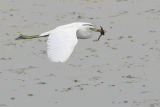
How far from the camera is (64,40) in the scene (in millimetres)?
10656

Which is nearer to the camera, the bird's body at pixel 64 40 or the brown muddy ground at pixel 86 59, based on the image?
the bird's body at pixel 64 40

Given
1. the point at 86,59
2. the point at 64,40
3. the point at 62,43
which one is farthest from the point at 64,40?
the point at 86,59

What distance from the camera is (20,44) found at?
15062mm

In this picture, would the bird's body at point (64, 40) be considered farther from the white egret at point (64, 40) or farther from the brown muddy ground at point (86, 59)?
the brown muddy ground at point (86, 59)

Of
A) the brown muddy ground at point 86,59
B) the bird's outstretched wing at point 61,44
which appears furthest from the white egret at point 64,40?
the brown muddy ground at point 86,59

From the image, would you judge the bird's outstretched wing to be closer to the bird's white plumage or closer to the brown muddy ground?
the bird's white plumage

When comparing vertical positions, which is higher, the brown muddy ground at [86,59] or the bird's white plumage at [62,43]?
the bird's white plumage at [62,43]

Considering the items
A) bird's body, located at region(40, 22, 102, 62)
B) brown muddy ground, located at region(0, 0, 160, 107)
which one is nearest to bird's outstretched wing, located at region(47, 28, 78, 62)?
bird's body, located at region(40, 22, 102, 62)

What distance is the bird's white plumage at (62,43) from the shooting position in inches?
387

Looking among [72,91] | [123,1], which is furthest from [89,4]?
[72,91]

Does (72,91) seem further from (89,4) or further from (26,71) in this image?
(89,4)

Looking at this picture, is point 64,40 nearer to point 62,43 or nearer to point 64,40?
point 64,40

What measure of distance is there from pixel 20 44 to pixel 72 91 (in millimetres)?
3437

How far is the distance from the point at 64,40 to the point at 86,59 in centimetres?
332
